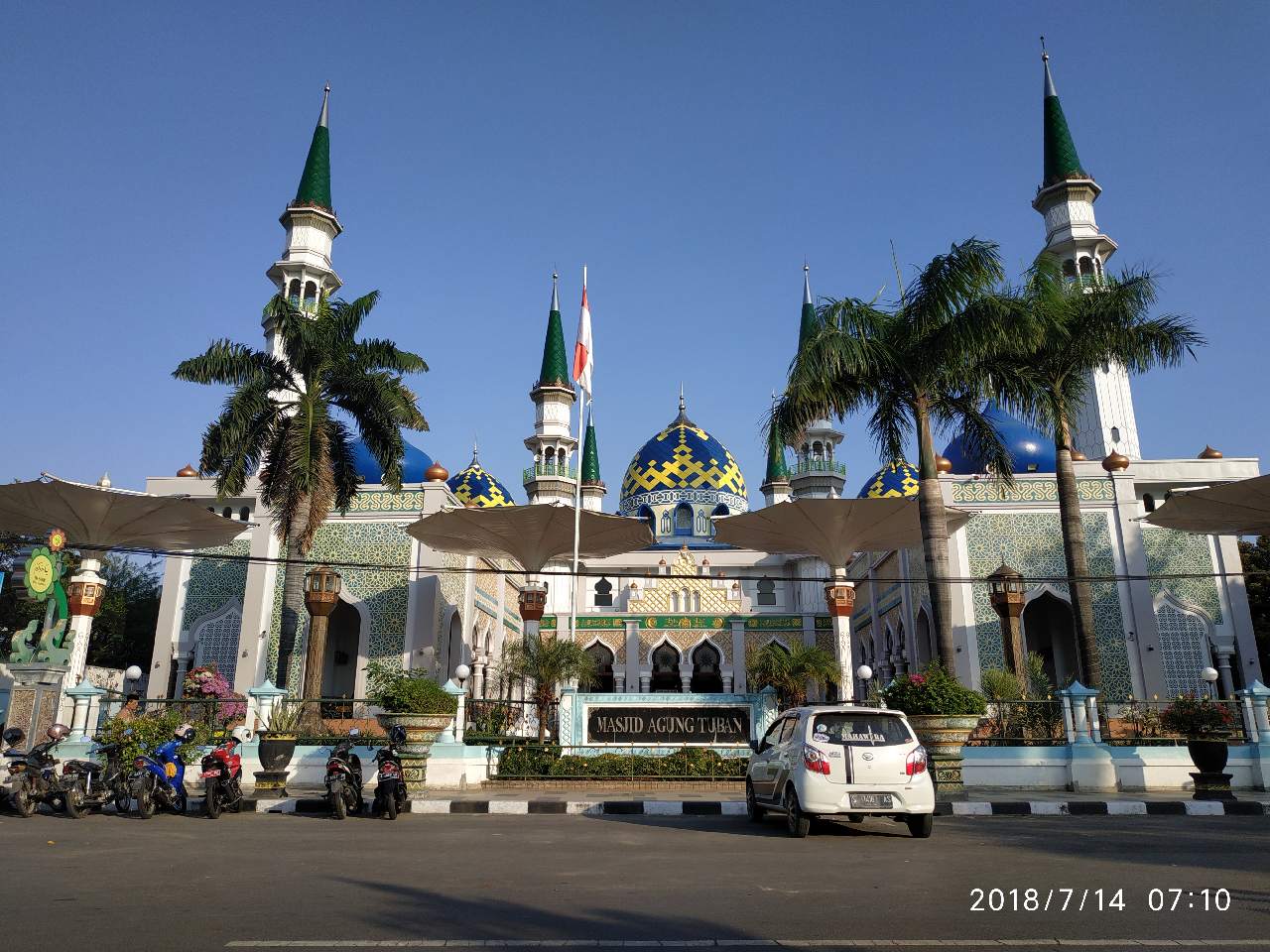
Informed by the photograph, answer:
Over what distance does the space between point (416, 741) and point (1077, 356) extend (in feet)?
42.3

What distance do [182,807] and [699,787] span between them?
21.9ft

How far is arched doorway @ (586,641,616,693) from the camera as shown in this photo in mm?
33094

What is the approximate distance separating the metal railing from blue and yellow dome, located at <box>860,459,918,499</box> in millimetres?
21400

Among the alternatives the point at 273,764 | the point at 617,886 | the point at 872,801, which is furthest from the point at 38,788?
the point at 872,801

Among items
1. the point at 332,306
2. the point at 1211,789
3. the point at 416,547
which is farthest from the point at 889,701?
the point at 416,547

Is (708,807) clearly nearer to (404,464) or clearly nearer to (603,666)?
(603,666)

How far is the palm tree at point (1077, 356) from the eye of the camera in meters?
15.8

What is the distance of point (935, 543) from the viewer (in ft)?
49.1

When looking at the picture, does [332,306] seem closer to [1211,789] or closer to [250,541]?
[250,541]

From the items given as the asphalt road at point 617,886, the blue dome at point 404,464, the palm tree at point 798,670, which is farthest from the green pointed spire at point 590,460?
the asphalt road at point 617,886

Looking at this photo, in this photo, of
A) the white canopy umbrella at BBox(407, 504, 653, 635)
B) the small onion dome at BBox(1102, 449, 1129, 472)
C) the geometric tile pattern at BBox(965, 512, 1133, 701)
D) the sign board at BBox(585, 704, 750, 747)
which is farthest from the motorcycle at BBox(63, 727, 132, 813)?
the small onion dome at BBox(1102, 449, 1129, 472)

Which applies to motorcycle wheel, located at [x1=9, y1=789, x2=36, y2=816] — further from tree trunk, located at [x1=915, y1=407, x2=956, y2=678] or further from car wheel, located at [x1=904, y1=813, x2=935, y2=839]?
tree trunk, located at [x1=915, y1=407, x2=956, y2=678]
